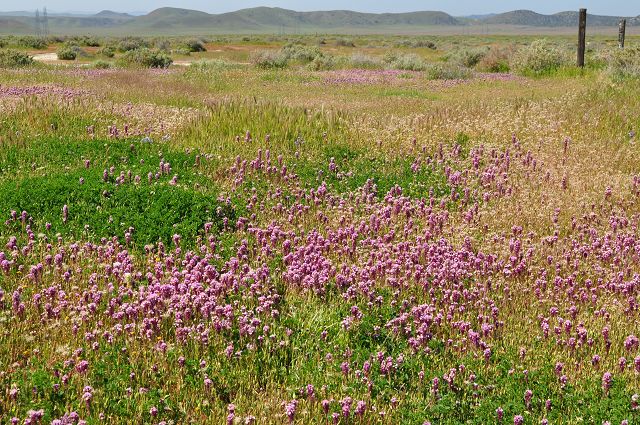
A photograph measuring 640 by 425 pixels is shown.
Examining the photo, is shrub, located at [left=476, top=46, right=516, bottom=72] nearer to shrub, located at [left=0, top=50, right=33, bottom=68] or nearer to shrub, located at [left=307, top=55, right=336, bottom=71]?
shrub, located at [left=307, top=55, right=336, bottom=71]

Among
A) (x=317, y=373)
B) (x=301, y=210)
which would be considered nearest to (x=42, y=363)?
(x=317, y=373)

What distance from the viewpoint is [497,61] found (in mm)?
34031

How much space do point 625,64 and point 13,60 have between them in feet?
91.0

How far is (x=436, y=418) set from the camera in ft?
12.0

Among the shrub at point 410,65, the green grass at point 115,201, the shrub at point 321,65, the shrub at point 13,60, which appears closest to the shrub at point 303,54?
the shrub at point 321,65

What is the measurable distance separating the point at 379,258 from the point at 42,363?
3.25 meters

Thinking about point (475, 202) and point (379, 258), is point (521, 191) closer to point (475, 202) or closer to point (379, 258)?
point (475, 202)

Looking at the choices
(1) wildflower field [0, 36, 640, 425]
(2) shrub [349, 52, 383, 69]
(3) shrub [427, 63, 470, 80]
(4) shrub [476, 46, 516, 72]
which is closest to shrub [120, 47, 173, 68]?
(2) shrub [349, 52, 383, 69]

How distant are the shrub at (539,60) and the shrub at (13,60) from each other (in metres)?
24.7

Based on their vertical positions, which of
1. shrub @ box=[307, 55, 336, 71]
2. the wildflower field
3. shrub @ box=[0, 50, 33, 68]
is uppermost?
shrub @ box=[307, 55, 336, 71]

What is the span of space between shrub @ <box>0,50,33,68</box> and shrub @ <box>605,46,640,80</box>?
26.4 meters

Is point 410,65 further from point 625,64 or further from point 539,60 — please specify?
point 625,64

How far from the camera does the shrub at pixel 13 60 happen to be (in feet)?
92.0

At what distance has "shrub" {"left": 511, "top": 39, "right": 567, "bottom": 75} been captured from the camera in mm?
27953
